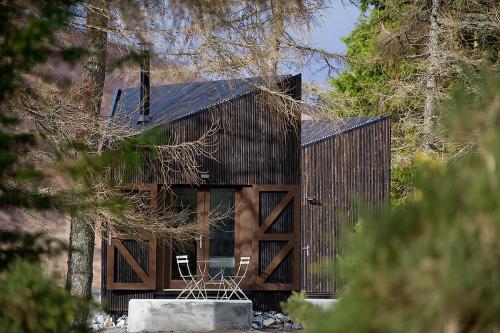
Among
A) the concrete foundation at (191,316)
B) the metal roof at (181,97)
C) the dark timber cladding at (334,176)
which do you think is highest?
the metal roof at (181,97)

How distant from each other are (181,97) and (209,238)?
308 centimetres

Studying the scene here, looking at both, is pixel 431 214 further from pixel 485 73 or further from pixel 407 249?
pixel 485 73

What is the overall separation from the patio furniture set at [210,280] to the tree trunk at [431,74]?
595 cm

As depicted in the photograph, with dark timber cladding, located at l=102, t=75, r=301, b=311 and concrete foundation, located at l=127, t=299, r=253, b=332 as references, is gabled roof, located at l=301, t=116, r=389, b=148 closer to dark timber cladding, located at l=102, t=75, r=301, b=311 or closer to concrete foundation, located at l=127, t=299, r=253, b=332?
dark timber cladding, located at l=102, t=75, r=301, b=311

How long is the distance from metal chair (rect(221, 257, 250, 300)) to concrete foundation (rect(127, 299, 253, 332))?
4.99 feet

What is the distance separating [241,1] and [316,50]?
4870 mm

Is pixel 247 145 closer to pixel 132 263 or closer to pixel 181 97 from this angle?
pixel 181 97

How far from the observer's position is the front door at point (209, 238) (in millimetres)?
17422

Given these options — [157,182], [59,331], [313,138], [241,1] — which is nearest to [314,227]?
[313,138]

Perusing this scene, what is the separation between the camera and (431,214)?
10.0 feet

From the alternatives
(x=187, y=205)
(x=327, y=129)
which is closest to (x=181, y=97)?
(x=187, y=205)

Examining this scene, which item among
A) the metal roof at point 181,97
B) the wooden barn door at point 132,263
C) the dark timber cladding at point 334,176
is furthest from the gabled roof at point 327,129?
the wooden barn door at point 132,263

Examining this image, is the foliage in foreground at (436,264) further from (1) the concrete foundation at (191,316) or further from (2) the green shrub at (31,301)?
(1) the concrete foundation at (191,316)

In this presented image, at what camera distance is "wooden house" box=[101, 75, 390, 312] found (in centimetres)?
1716
